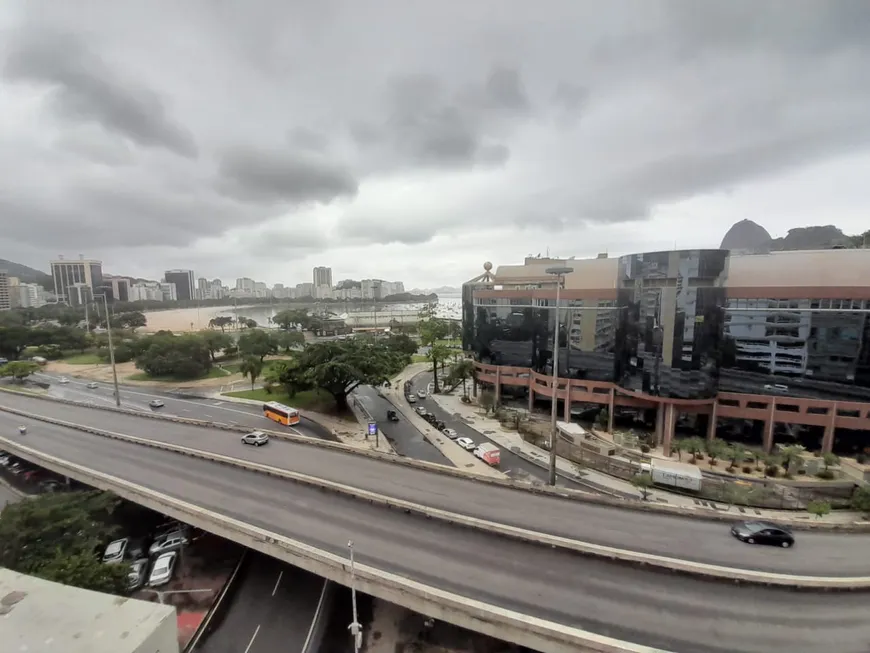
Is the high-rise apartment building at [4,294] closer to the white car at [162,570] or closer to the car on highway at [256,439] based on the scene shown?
the car on highway at [256,439]

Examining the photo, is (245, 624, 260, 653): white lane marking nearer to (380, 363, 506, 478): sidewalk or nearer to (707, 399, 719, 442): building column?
(380, 363, 506, 478): sidewalk

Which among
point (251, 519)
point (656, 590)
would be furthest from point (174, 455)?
point (656, 590)

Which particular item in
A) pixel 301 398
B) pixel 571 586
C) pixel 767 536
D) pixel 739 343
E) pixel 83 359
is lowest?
pixel 301 398

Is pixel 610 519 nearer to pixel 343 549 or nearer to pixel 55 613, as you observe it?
pixel 343 549

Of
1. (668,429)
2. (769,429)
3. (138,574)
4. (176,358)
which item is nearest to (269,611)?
(138,574)

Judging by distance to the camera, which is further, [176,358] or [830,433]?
[176,358]

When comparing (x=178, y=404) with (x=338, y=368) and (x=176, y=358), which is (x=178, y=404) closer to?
(x=176, y=358)

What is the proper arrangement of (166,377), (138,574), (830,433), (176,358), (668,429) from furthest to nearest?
(166,377)
(176,358)
(668,429)
(830,433)
(138,574)

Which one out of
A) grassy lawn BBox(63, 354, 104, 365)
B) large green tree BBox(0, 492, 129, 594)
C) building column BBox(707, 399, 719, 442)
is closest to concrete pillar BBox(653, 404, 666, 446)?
building column BBox(707, 399, 719, 442)
